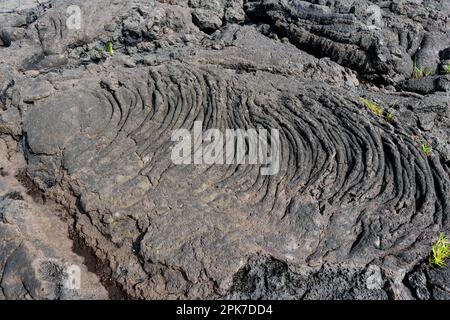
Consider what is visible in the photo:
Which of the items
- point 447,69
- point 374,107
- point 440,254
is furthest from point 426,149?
point 447,69

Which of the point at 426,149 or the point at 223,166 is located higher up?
the point at 426,149

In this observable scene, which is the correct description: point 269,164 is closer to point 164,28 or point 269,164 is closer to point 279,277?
point 279,277

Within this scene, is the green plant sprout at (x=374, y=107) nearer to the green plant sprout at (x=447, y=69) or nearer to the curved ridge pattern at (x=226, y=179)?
the curved ridge pattern at (x=226, y=179)

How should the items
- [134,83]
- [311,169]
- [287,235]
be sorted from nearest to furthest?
1. [287,235]
2. [311,169]
3. [134,83]

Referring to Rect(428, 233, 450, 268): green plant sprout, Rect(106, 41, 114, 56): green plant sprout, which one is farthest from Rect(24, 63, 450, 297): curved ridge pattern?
Rect(106, 41, 114, 56): green plant sprout

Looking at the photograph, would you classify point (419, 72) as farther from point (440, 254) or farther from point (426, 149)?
point (440, 254)

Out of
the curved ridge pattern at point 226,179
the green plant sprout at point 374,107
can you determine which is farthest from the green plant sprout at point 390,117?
the curved ridge pattern at point 226,179

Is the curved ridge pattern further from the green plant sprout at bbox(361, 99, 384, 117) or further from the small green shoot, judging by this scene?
the green plant sprout at bbox(361, 99, 384, 117)

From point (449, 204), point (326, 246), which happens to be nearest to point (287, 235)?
point (326, 246)
